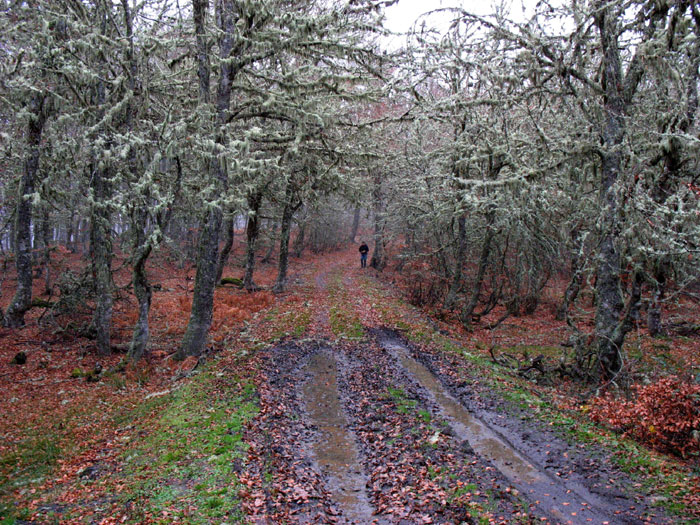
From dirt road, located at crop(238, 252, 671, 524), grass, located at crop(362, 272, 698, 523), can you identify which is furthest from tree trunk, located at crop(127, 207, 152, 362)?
grass, located at crop(362, 272, 698, 523)

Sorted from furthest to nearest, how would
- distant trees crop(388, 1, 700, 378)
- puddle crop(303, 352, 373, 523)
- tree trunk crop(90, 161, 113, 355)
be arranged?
tree trunk crop(90, 161, 113, 355) → distant trees crop(388, 1, 700, 378) → puddle crop(303, 352, 373, 523)

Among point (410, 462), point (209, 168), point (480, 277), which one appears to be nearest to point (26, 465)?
point (410, 462)

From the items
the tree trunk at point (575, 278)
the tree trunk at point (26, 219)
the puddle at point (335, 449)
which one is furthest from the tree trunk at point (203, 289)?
the tree trunk at point (575, 278)

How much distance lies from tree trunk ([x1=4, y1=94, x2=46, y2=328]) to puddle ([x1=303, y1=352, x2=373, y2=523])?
819 centimetres

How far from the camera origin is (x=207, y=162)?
9867 millimetres

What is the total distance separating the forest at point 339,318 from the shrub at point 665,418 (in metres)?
0.03

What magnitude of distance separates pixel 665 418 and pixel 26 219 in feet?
49.0

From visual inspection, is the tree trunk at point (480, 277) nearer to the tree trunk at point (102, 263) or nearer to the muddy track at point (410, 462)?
the muddy track at point (410, 462)

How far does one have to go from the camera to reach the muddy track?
16.9 feet

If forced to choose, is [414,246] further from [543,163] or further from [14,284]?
[14,284]

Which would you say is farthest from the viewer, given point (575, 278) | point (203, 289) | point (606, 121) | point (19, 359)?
point (203, 289)

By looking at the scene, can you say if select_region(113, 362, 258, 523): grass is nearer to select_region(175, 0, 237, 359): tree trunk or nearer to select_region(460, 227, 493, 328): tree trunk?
select_region(175, 0, 237, 359): tree trunk

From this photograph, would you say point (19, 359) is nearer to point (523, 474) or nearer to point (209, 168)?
point (209, 168)

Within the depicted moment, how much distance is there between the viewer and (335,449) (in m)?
6.89
